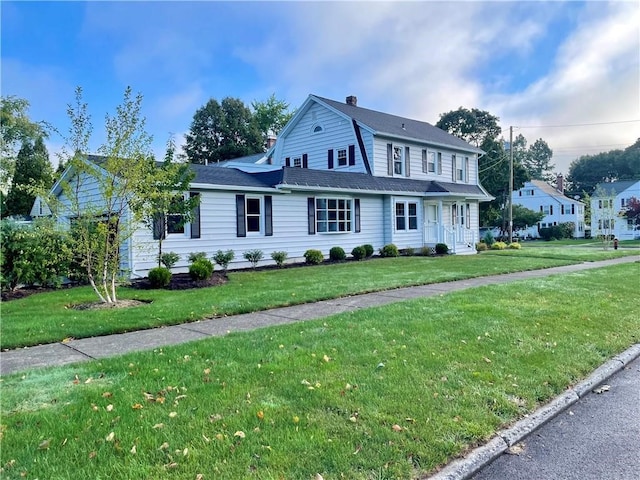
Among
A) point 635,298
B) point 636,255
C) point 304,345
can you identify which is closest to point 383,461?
point 304,345

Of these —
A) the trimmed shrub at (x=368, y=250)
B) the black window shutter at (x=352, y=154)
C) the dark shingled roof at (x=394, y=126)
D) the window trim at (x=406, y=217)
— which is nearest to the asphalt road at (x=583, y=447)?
the trimmed shrub at (x=368, y=250)

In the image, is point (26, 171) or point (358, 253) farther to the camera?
point (26, 171)

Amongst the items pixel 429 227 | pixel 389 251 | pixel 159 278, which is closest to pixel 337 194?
pixel 389 251

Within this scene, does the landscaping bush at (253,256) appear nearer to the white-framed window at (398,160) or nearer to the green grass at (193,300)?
the green grass at (193,300)

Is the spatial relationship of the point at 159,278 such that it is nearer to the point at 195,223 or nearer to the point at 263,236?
the point at 195,223

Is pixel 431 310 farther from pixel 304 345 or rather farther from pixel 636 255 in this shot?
pixel 636 255

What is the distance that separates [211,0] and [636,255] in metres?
20.6

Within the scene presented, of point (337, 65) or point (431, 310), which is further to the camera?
point (337, 65)

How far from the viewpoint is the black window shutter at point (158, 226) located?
13.1 meters

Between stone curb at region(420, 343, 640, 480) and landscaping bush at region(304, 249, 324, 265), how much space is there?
12.4 meters

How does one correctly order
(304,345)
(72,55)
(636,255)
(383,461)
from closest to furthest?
(383,461) < (304,345) < (72,55) < (636,255)

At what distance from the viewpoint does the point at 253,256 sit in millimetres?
15492

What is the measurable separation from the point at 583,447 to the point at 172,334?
491cm

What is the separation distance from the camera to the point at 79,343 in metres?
5.70
